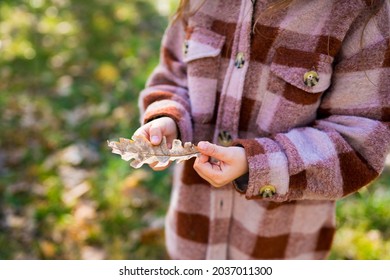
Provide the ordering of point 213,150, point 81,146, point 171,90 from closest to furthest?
point 213,150 → point 171,90 → point 81,146

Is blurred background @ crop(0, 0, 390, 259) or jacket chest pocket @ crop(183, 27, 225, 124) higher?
jacket chest pocket @ crop(183, 27, 225, 124)

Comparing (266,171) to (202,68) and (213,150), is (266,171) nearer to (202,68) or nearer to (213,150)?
(213,150)

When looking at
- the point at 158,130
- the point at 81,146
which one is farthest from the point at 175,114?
the point at 81,146

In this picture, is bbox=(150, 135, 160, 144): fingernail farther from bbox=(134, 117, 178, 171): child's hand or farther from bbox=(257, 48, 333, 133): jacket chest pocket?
bbox=(257, 48, 333, 133): jacket chest pocket

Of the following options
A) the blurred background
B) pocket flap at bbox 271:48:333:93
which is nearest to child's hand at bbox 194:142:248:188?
pocket flap at bbox 271:48:333:93

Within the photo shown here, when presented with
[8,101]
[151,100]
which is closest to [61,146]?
[8,101]

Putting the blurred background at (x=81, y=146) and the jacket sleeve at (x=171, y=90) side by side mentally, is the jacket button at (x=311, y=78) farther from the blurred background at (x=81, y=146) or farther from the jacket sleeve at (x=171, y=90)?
the blurred background at (x=81, y=146)

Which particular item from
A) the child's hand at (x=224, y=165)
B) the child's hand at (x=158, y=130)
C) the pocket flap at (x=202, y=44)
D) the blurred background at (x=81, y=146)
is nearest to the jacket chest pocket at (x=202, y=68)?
the pocket flap at (x=202, y=44)
